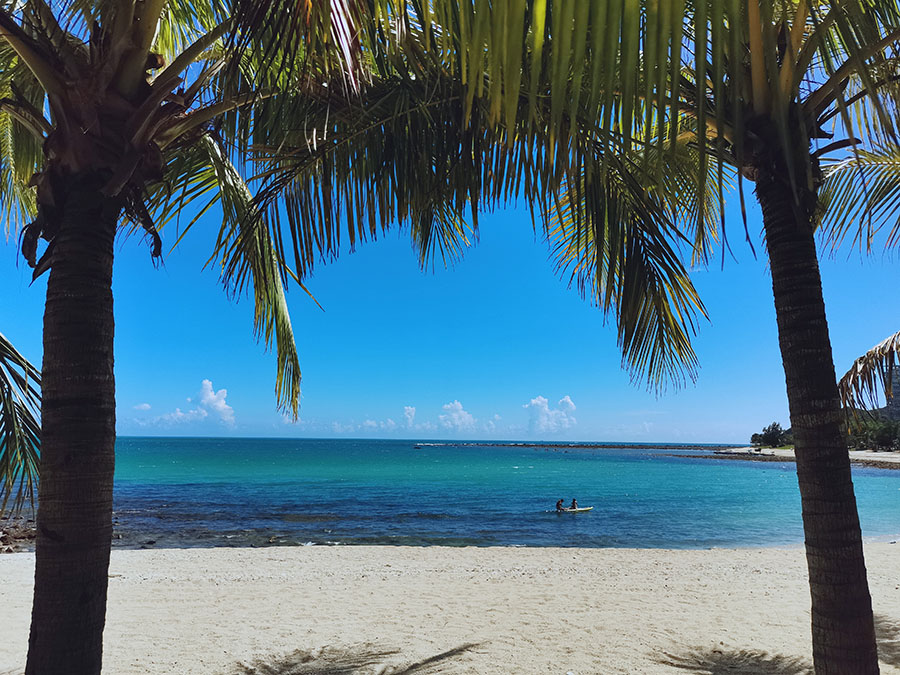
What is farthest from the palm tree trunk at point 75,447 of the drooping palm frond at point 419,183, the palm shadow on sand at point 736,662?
the palm shadow on sand at point 736,662

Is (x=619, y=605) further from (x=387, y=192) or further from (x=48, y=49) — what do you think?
(x=48, y=49)

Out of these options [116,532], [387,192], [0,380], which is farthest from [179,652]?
[116,532]

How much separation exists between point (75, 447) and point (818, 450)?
3.55m

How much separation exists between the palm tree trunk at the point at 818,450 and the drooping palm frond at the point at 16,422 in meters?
5.49

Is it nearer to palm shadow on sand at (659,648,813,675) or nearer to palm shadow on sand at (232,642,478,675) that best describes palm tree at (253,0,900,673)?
palm shadow on sand at (659,648,813,675)

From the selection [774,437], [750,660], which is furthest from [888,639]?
[774,437]

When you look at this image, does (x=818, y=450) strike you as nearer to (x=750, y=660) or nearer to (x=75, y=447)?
(x=750, y=660)

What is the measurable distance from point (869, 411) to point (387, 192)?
15.9ft

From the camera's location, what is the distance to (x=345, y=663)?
5254mm

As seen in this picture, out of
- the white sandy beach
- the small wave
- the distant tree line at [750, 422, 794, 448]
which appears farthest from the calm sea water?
the distant tree line at [750, 422, 794, 448]

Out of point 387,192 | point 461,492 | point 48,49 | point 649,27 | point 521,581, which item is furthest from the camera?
point 461,492

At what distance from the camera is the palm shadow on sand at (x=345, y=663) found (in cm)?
503

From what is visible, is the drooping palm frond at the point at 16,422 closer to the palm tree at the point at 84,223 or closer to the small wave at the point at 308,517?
the palm tree at the point at 84,223

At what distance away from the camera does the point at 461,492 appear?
124 ft
